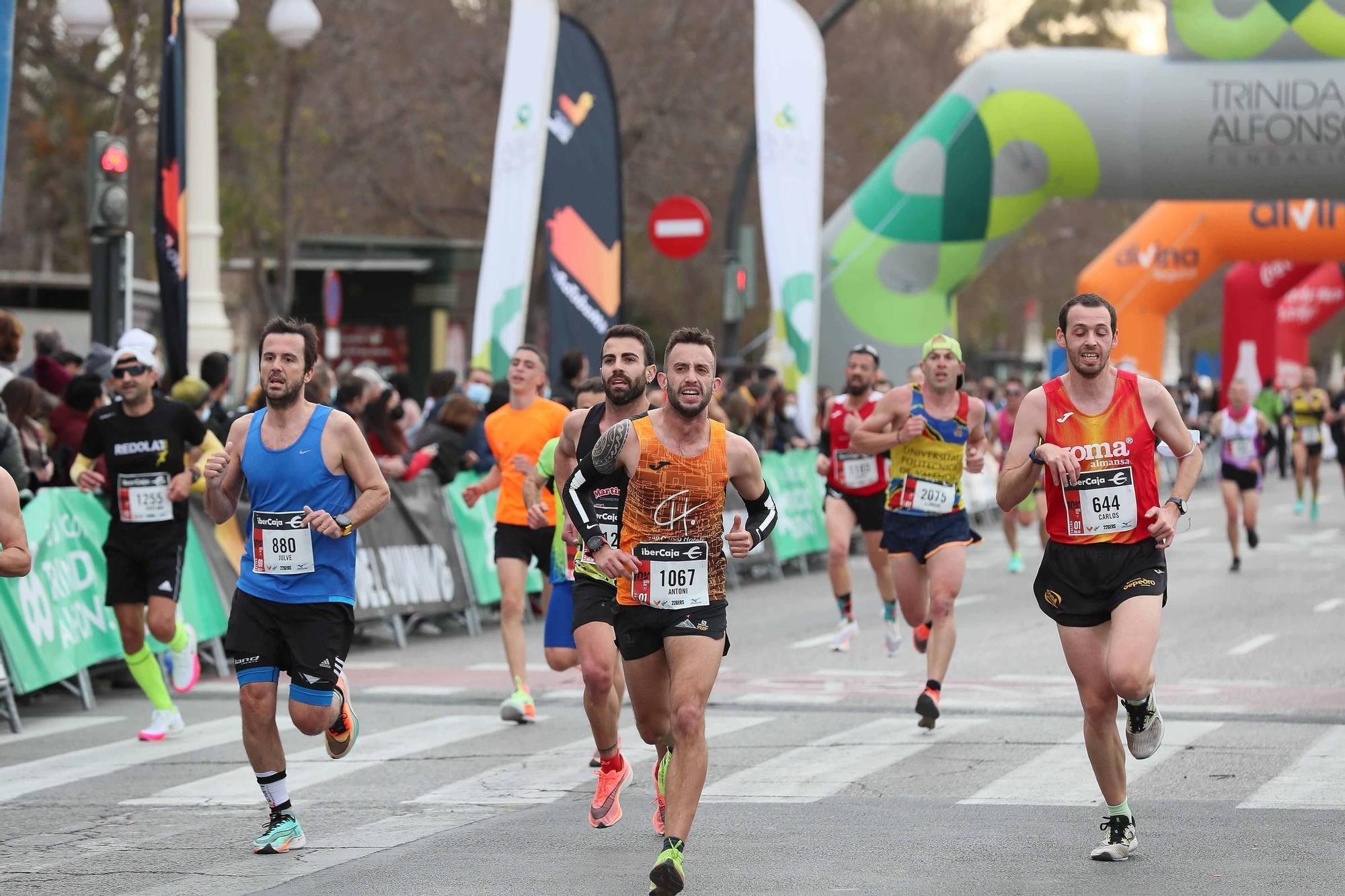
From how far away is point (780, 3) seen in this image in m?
21.0

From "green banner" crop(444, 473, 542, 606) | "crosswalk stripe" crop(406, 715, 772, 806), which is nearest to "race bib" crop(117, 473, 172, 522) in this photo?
"crosswalk stripe" crop(406, 715, 772, 806)

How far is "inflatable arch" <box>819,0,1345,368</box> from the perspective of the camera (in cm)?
2038

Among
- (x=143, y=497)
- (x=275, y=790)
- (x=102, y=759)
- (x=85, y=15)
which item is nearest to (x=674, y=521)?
(x=275, y=790)

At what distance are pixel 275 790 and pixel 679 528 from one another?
1.87 metres

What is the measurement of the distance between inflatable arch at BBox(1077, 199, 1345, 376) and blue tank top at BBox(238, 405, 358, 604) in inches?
972

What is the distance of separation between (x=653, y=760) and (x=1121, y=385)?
10.7 ft

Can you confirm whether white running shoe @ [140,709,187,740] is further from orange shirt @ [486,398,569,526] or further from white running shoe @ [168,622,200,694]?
orange shirt @ [486,398,569,526]

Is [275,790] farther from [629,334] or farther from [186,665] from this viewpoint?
[186,665]

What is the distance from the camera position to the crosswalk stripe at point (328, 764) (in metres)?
8.87

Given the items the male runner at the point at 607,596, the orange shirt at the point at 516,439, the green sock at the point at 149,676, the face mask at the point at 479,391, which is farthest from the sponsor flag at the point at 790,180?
the male runner at the point at 607,596

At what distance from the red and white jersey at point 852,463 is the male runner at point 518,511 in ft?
11.4

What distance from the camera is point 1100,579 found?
7355 millimetres

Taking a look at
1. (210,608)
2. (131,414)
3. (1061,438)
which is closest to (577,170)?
(210,608)

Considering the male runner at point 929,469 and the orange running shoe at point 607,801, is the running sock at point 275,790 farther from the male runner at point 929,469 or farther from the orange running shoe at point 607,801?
the male runner at point 929,469
